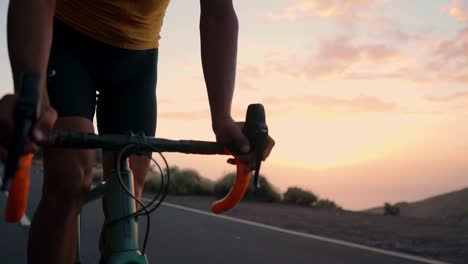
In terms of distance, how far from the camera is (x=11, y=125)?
4.42 feet

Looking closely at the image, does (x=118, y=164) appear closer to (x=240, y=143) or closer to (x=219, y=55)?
(x=240, y=143)

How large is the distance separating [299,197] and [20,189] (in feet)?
39.4

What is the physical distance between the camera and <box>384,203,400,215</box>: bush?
1105 centimetres

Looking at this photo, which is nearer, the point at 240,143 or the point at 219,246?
the point at 240,143

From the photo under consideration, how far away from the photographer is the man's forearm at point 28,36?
1.75 meters

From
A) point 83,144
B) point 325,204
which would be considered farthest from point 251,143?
point 325,204

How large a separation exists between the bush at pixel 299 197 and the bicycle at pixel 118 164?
37.0 ft

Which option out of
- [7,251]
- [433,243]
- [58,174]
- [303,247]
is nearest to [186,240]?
[303,247]

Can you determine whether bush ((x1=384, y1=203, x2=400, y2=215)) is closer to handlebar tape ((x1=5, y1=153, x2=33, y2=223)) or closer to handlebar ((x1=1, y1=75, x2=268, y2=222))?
handlebar ((x1=1, y1=75, x2=268, y2=222))

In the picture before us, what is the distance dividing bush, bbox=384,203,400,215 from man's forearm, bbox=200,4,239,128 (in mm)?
9141

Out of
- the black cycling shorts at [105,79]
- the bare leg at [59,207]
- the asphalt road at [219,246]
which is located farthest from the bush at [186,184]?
the bare leg at [59,207]

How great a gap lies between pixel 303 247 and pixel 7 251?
8.98 feet

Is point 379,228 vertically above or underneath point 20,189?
above

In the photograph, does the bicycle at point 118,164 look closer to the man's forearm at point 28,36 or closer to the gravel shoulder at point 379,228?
the man's forearm at point 28,36
